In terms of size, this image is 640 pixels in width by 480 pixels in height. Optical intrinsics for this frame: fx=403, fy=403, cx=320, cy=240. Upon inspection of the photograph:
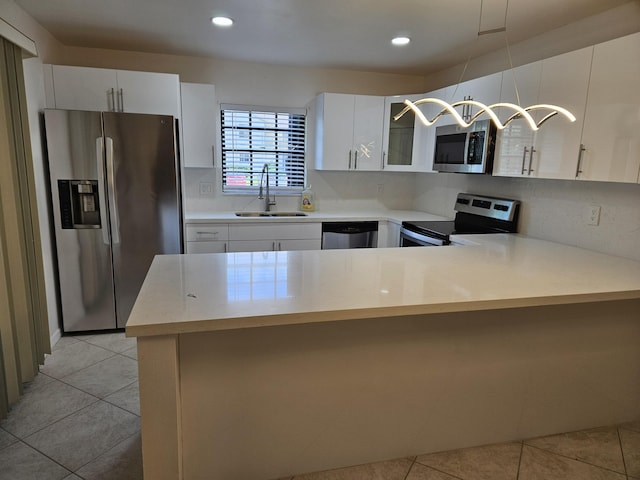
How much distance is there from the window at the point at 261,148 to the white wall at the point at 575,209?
1.85 metres

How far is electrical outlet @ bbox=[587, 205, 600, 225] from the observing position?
251 cm

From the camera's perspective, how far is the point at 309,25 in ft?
9.41

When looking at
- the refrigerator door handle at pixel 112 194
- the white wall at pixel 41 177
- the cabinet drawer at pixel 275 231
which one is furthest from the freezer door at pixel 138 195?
the cabinet drawer at pixel 275 231

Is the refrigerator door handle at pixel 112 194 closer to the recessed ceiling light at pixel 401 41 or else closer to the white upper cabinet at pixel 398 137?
the recessed ceiling light at pixel 401 41

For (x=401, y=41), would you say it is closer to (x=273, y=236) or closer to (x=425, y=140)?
(x=425, y=140)

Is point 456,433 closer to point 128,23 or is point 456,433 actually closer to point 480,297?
point 480,297

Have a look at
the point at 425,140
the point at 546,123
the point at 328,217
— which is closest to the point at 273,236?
the point at 328,217

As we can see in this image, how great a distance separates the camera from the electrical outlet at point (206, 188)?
4.10 m

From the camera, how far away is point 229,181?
13.8ft

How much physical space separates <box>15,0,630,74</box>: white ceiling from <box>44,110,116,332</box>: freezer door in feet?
2.36

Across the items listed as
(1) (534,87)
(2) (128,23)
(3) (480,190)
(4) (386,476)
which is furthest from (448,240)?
(2) (128,23)

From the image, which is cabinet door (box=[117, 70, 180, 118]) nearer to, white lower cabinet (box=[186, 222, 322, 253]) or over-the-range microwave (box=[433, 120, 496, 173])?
white lower cabinet (box=[186, 222, 322, 253])

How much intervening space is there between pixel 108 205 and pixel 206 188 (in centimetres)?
113

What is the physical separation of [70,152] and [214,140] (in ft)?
3.90
